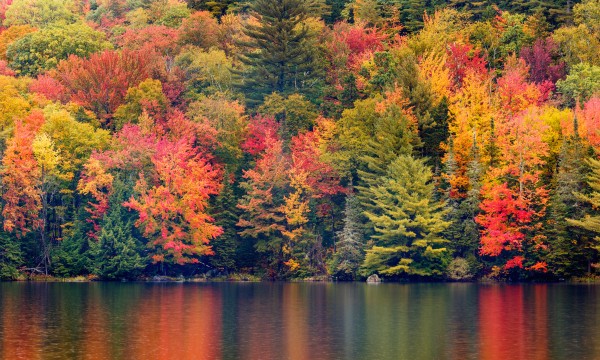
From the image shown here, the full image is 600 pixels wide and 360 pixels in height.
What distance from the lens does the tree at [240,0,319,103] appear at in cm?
10269

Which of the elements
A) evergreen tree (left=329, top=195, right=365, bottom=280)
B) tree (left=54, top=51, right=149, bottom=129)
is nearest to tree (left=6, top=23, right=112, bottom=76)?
tree (left=54, top=51, right=149, bottom=129)

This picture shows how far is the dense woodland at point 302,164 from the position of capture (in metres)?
84.5

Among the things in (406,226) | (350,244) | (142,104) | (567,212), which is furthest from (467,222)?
(142,104)

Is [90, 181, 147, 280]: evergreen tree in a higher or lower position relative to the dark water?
higher

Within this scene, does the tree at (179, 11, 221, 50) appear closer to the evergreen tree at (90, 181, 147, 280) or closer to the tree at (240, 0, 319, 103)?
the tree at (240, 0, 319, 103)

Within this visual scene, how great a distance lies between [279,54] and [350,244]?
25.6m

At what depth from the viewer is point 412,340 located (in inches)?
1881

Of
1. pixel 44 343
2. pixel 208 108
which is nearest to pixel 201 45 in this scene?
pixel 208 108

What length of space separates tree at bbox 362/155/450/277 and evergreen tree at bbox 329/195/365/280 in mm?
1185

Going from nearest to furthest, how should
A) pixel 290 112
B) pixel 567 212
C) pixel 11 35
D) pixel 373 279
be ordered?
pixel 567 212 < pixel 373 279 < pixel 290 112 < pixel 11 35

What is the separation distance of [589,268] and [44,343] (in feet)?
165

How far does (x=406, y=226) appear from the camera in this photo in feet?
277

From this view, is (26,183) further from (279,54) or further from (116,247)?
(279,54)

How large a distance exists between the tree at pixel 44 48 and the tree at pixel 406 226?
130ft
